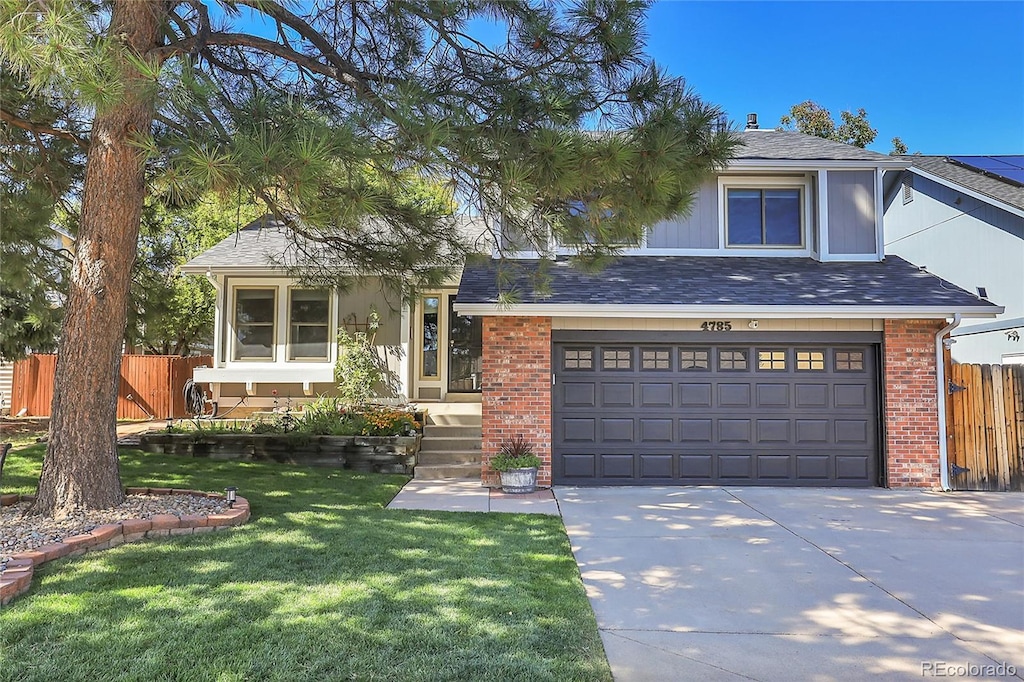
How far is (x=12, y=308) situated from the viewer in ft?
35.9

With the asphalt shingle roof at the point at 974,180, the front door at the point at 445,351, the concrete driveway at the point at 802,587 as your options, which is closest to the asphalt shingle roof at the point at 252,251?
the front door at the point at 445,351

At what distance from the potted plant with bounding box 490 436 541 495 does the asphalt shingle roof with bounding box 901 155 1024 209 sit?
8244mm

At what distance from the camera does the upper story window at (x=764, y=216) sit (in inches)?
398

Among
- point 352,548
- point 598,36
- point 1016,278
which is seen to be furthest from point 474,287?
point 1016,278

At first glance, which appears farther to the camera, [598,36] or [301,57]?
[301,57]

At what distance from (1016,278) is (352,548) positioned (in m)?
12.4

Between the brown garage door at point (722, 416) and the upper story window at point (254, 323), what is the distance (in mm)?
6091

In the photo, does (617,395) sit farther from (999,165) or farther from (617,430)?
(999,165)

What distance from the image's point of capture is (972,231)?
1205 centimetres

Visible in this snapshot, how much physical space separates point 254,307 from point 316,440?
12.3ft

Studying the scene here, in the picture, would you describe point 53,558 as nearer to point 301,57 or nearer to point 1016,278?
point 301,57

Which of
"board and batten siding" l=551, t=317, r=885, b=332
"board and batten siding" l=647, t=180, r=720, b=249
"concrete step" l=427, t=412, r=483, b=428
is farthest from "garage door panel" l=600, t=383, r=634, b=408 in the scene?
"board and batten siding" l=647, t=180, r=720, b=249

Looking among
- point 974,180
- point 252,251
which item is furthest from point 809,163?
point 252,251

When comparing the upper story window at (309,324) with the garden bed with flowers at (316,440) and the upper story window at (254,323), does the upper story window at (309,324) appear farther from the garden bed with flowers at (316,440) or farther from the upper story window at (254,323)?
the garden bed with flowers at (316,440)
